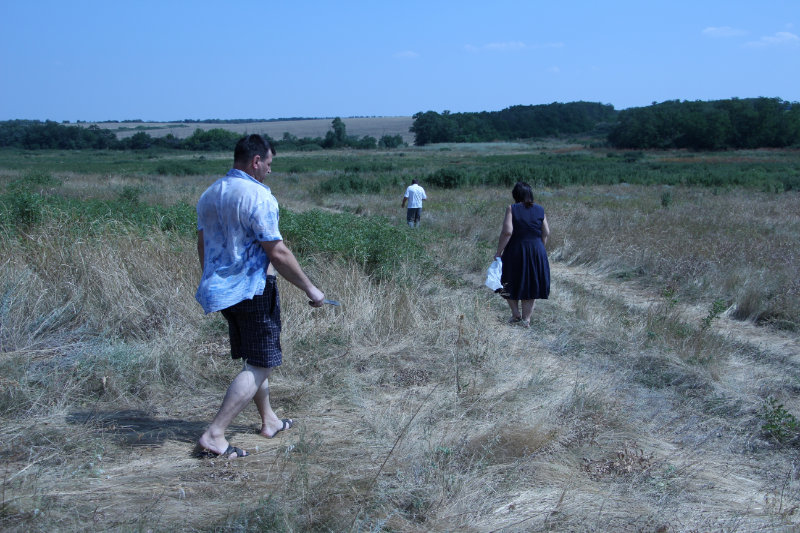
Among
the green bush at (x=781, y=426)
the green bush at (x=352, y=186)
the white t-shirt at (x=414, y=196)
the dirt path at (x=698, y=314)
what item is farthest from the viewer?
the green bush at (x=352, y=186)

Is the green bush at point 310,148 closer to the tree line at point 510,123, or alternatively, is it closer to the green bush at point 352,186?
the tree line at point 510,123

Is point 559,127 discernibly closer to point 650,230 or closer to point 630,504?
point 650,230

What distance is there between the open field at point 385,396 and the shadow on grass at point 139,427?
18 mm

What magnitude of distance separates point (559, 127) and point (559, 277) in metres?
132

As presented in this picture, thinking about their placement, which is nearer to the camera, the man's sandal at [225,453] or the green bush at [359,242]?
the man's sandal at [225,453]

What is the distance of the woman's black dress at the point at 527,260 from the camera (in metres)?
5.67

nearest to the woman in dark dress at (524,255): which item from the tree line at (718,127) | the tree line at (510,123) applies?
the tree line at (718,127)

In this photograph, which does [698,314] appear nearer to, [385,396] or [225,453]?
[385,396]

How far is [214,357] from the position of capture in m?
4.25

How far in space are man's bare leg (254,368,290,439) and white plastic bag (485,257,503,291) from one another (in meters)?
3.00

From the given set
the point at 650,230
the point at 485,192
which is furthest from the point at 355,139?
the point at 650,230

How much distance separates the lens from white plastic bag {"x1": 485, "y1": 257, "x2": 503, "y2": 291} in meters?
5.65

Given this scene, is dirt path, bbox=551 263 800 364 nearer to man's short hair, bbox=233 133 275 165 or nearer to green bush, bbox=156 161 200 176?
man's short hair, bbox=233 133 275 165

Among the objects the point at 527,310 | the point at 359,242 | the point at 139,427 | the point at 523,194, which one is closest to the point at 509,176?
the point at 359,242
